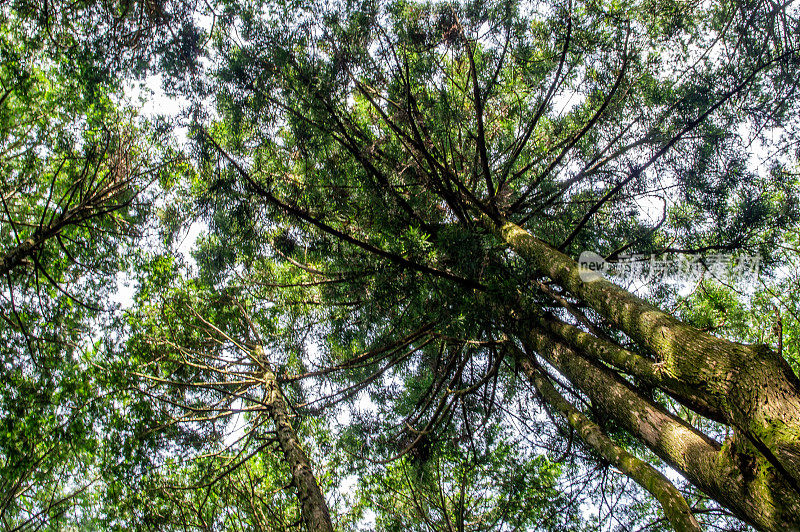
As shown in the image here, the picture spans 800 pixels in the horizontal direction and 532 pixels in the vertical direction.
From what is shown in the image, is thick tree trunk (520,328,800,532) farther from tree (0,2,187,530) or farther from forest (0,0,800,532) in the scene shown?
tree (0,2,187,530)

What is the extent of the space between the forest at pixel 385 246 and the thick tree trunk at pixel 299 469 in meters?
0.04

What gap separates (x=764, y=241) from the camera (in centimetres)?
521

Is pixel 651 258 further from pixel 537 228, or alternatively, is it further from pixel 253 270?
pixel 253 270

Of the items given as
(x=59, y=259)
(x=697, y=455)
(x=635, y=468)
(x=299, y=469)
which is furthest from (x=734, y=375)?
(x=59, y=259)

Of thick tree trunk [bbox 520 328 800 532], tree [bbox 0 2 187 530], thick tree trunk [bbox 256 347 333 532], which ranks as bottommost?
thick tree trunk [bbox 520 328 800 532]

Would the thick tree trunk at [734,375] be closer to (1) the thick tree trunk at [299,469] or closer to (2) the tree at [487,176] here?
(2) the tree at [487,176]

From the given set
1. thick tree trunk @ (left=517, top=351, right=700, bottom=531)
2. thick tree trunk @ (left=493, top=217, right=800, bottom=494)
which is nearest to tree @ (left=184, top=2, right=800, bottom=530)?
thick tree trunk @ (left=517, top=351, right=700, bottom=531)

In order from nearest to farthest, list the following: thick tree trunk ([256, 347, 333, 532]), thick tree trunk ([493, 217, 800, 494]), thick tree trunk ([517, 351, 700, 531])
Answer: thick tree trunk ([493, 217, 800, 494])
thick tree trunk ([517, 351, 700, 531])
thick tree trunk ([256, 347, 333, 532])

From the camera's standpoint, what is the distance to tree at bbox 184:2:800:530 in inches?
183

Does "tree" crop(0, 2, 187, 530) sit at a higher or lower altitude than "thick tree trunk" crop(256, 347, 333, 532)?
higher

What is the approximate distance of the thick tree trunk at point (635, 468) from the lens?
252cm

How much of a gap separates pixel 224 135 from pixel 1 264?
3809 millimetres

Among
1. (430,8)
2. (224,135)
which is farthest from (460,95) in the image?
(224,135)

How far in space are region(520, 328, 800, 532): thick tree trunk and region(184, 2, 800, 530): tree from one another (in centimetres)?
6
